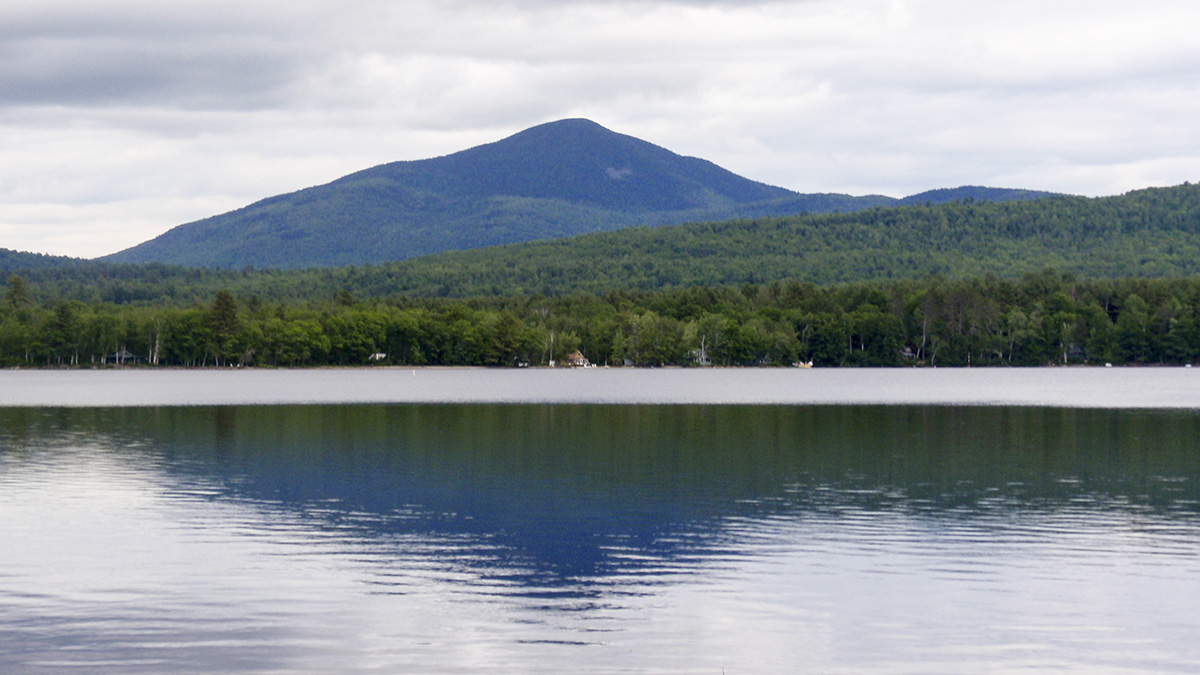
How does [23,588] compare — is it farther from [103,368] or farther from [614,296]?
[614,296]

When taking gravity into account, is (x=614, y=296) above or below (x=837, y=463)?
above

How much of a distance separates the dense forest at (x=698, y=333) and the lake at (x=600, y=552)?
116 metres

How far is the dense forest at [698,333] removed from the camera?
6427 inches

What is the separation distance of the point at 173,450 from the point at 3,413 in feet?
97.2

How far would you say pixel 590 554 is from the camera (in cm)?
2300

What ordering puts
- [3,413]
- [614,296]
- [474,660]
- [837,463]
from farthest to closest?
1. [614,296]
2. [3,413]
3. [837,463]
4. [474,660]

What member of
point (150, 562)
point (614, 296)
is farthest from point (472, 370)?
point (150, 562)

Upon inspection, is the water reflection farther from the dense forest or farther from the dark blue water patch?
the dense forest

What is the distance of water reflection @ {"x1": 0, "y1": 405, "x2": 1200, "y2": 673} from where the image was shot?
1661 cm

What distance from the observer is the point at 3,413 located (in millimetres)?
67125

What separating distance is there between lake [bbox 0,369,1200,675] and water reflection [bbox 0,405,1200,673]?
0.29 ft

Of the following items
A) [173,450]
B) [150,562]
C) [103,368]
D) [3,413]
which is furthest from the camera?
[103,368]

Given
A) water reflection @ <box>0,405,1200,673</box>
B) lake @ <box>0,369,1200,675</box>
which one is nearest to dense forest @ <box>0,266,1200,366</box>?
lake @ <box>0,369,1200,675</box>

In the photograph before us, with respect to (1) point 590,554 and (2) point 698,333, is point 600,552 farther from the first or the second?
(2) point 698,333
